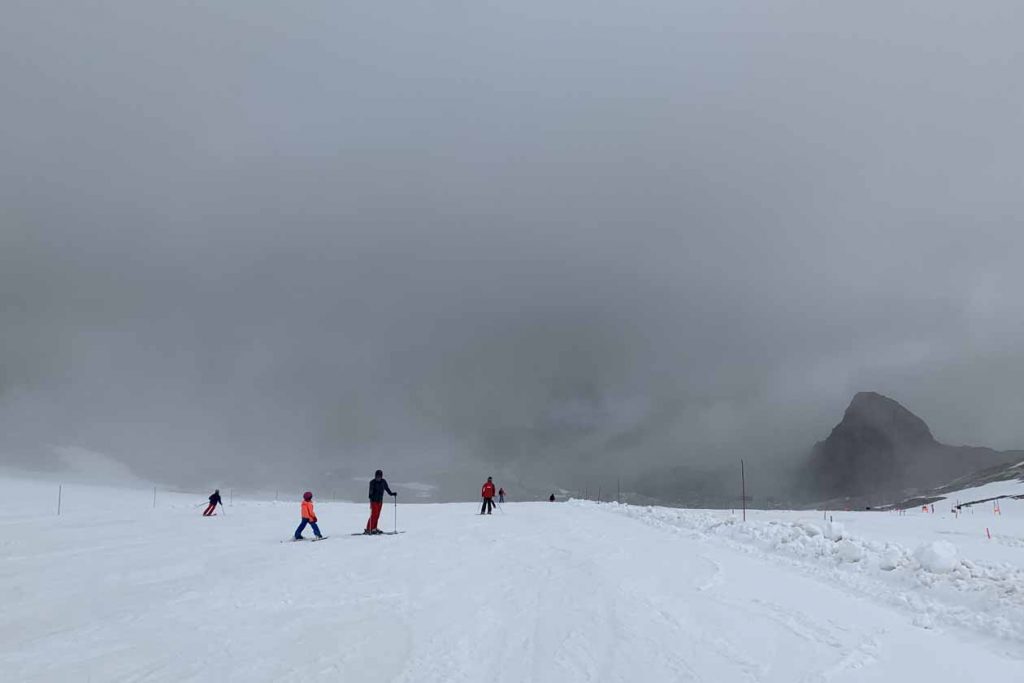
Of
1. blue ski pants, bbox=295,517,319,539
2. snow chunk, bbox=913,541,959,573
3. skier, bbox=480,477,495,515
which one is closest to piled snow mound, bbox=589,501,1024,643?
snow chunk, bbox=913,541,959,573

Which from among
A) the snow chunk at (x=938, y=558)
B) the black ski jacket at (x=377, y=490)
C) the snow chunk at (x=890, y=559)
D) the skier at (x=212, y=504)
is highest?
the black ski jacket at (x=377, y=490)

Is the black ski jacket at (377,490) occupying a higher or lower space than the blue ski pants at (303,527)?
higher

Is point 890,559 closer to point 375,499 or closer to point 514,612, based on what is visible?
point 514,612

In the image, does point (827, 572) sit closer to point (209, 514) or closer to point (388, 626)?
point (388, 626)

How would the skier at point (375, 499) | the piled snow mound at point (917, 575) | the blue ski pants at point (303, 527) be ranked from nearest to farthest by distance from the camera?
the piled snow mound at point (917, 575)
the blue ski pants at point (303, 527)
the skier at point (375, 499)

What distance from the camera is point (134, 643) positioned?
844 centimetres

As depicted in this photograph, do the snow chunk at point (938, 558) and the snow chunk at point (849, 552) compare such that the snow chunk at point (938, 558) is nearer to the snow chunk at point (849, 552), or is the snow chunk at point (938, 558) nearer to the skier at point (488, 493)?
the snow chunk at point (849, 552)

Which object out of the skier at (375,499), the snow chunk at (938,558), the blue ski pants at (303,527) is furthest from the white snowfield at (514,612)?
the skier at (375,499)

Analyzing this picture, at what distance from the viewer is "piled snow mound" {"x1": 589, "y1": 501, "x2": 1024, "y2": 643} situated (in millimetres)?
9883

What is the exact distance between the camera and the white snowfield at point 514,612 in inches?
288

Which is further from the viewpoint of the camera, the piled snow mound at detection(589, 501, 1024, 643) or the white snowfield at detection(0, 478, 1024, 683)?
the piled snow mound at detection(589, 501, 1024, 643)

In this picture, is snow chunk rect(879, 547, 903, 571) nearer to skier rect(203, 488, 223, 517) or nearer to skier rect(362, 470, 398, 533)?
skier rect(362, 470, 398, 533)

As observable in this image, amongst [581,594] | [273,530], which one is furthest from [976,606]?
[273,530]

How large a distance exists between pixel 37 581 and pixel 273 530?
12.5 m
